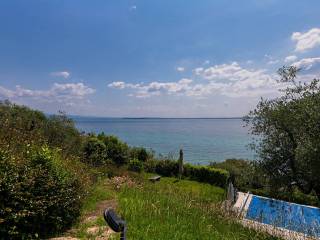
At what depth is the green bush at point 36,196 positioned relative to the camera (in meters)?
5.41

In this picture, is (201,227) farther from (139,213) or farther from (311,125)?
(311,125)

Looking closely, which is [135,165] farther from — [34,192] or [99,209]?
[34,192]

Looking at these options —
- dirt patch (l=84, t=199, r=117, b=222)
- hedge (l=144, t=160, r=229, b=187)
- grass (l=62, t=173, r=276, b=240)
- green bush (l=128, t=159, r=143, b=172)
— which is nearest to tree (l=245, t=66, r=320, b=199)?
grass (l=62, t=173, r=276, b=240)

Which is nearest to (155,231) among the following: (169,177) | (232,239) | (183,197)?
(232,239)

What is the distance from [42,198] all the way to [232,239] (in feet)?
12.3

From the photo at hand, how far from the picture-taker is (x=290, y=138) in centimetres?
912

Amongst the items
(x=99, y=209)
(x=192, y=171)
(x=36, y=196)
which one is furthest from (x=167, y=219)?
(x=192, y=171)

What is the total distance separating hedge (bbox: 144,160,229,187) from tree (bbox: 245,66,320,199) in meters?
13.7

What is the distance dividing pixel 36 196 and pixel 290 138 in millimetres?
6757

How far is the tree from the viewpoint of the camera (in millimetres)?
7840

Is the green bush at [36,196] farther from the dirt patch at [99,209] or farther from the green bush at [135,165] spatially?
the green bush at [135,165]

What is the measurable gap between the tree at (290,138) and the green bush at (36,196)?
17.7 feet

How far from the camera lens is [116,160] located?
26.5 metres

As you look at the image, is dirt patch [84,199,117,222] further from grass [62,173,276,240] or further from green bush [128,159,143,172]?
green bush [128,159,143,172]
